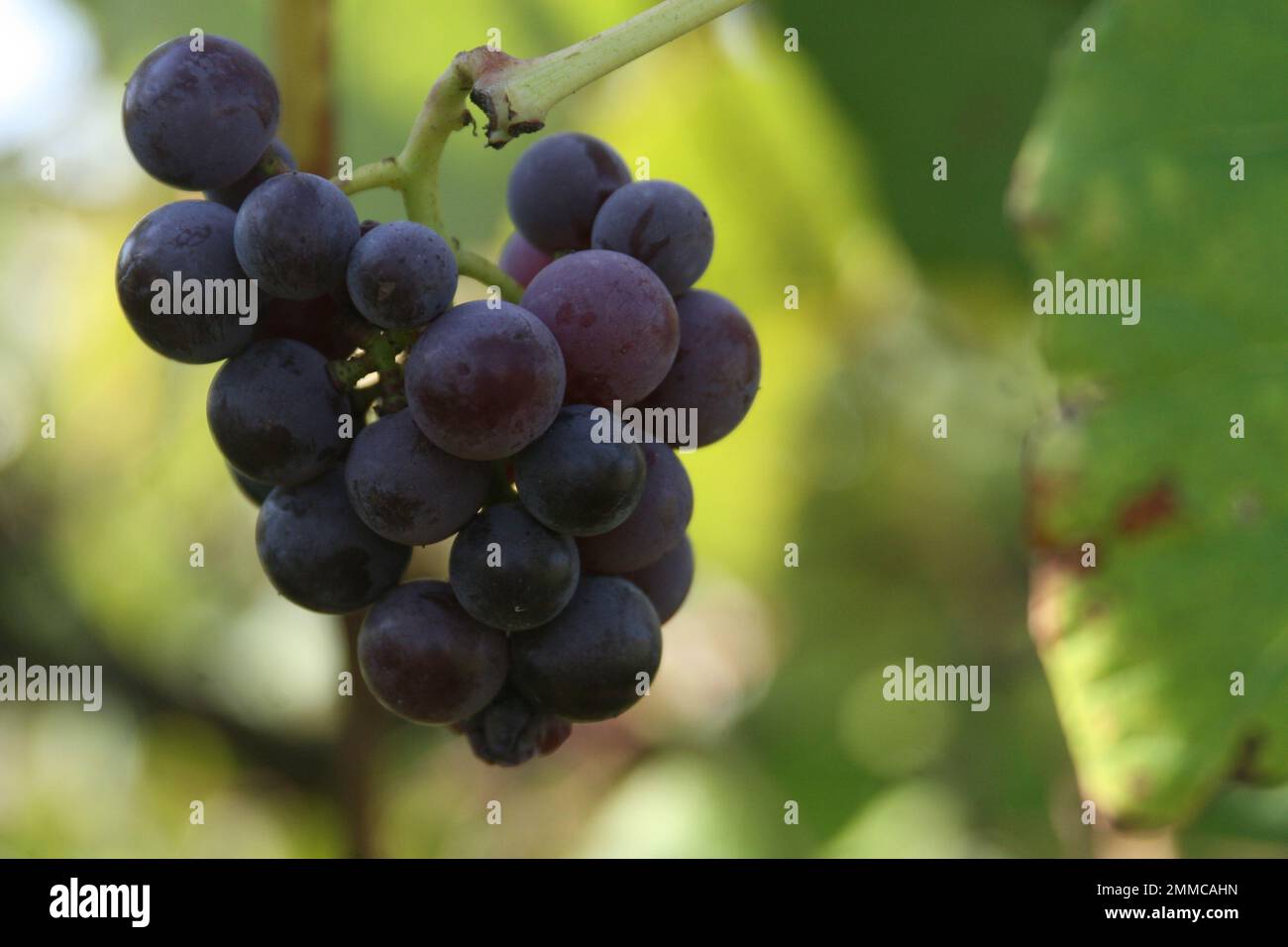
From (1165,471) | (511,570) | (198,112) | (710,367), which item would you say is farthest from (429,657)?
(1165,471)

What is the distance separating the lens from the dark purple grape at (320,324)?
87 centimetres

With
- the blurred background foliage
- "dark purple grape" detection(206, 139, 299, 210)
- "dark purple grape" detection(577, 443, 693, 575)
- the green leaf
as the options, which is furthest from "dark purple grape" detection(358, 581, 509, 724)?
the blurred background foliage

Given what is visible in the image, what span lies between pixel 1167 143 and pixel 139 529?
213 cm

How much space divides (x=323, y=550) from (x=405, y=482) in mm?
112

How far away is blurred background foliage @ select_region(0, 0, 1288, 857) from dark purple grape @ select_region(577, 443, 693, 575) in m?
1.16

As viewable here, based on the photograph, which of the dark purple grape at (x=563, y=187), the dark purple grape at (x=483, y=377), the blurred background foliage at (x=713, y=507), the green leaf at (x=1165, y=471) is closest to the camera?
the dark purple grape at (x=483, y=377)

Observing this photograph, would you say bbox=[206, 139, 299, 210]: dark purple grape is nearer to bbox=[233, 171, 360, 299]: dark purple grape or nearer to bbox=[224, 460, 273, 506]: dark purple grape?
bbox=[233, 171, 360, 299]: dark purple grape

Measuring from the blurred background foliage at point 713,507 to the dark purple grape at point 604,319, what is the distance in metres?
Result: 1.24

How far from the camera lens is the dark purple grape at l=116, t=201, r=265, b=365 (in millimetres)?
808

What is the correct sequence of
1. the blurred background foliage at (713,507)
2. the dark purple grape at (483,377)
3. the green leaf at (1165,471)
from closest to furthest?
the dark purple grape at (483,377), the green leaf at (1165,471), the blurred background foliage at (713,507)

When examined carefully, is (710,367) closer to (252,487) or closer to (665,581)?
(665,581)

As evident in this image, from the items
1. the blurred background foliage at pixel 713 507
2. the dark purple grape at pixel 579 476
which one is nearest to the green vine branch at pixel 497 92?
the dark purple grape at pixel 579 476

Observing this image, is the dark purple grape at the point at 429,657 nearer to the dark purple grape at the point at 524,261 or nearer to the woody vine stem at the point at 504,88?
the woody vine stem at the point at 504,88
